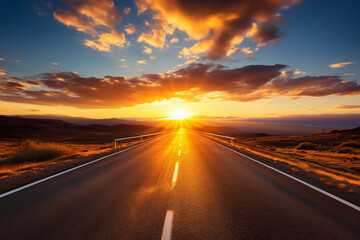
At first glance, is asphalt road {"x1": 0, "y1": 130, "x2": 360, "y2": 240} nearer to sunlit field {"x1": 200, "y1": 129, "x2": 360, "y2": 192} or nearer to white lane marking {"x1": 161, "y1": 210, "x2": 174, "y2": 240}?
white lane marking {"x1": 161, "y1": 210, "x2": 174, "y2": 240}

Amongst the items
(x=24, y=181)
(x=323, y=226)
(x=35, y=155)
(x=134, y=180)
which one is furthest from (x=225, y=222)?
(x=35, y=155)

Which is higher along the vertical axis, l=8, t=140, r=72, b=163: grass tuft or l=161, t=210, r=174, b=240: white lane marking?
l=161, t=210, r=174, b=240: white lane marking

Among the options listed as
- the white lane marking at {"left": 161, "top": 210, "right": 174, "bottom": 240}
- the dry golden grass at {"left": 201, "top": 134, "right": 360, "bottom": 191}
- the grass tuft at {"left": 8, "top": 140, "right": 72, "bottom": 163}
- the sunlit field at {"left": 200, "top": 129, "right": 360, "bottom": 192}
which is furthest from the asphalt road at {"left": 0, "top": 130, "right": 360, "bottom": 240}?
the grass tuft at {"left": 8, "top": 140, "right": 72, "bottom": 163}

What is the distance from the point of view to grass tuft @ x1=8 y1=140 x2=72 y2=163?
12902 mm

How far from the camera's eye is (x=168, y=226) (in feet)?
11.1

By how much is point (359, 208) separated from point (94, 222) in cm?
601

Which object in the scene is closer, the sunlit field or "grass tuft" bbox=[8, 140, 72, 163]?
the sunlit field

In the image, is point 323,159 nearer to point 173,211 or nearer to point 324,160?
point 324,160

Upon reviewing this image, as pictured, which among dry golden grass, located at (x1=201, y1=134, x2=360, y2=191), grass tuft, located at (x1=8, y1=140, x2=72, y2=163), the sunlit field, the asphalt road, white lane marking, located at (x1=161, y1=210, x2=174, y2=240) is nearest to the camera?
white lane marking, located at (x1=161, y1=210, x2=174, y2=240)

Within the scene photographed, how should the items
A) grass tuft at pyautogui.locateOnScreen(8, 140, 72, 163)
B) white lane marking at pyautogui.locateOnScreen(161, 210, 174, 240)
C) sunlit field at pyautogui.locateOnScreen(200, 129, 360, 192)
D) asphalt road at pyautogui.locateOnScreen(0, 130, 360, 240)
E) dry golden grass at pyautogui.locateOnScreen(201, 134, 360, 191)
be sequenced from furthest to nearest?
grass tuft at pyautogui.locateOnScreen(8, 140, 72, 163)
dry golden grass at pyautogui.locateOnScreen(201, 134, 360, 191)
sunlit field at pyautogui.locateOnScreen(200, 129, 360, 192)
asphalt road at pyautogui.locateOnScreen(0, 130, 360, 240)
white lane marking at pyautogui.locateOnScreen(161, 210, 174, 240)

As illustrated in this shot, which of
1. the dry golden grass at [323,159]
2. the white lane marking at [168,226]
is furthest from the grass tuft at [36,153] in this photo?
the dry golden grass at [323,159]

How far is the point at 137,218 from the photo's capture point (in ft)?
12.2

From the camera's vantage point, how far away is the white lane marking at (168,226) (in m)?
3.07

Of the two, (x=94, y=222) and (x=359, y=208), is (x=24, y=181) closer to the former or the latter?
(x=94, y=222)
